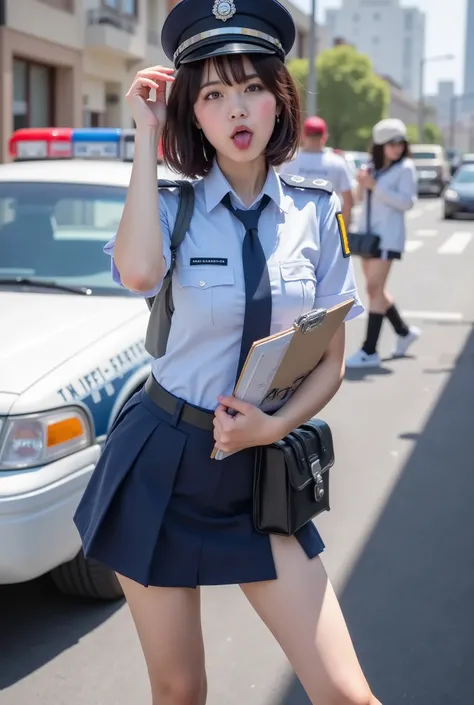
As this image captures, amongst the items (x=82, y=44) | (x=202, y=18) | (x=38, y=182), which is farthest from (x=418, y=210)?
(x=202, y=18)

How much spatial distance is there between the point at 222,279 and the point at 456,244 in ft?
59.9

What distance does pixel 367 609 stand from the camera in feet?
12.8

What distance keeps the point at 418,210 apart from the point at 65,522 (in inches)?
1134

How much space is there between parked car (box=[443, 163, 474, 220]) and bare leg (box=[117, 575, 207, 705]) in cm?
2517

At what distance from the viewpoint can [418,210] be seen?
1225 inches

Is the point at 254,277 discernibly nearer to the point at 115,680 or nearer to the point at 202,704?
the point at 202,704

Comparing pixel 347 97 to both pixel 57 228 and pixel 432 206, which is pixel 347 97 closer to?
pixel 432 206

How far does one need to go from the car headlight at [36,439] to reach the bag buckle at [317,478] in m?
1.29

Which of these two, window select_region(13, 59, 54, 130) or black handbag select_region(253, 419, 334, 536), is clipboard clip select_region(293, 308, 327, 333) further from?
window select_region(13, 59, 54, 130)

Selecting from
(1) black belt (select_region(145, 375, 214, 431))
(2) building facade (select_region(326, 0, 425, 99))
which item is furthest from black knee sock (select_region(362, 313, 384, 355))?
(2) building facade (select_region(326, 0, 425, 99))

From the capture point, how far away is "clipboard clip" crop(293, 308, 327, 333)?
6.77 ft

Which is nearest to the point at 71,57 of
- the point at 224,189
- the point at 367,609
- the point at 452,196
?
the point at 452,196

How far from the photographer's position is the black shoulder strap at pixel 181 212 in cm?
218

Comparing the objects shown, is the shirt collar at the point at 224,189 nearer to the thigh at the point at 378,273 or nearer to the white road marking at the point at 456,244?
the thigh at the point at 378,273
